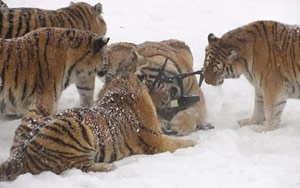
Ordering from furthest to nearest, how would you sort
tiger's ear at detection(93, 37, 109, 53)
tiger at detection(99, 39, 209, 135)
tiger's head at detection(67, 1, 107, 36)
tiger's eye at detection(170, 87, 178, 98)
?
tiger's head at detection(67, 1, 107, 36) < tiger's eye at detection(170, 87, 178, 98) < tiger at detection(99, 39, 209, 135) < tiger's ear at detection(93, 37, 109, 53)

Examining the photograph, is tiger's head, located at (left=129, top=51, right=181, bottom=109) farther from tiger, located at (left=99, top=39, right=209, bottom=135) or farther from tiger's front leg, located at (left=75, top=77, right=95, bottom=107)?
tiger's front leg, located at (left=75, top=77, right=95, bottom=107)

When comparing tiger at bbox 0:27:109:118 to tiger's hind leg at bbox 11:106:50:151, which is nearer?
tiger's hind leg at bbox 11:106:50:151

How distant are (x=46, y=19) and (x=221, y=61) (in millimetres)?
2281

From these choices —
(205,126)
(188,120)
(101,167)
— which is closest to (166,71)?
(188,120)

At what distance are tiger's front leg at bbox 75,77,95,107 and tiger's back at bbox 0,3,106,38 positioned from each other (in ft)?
3.44

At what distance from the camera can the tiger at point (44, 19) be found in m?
6.83

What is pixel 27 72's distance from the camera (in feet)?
18.2

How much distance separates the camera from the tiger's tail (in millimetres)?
4309

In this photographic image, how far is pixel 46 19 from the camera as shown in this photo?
6.96 m

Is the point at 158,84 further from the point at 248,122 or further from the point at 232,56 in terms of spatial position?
the point at 248,122

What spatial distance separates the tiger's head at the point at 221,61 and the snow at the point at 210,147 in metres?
0.59

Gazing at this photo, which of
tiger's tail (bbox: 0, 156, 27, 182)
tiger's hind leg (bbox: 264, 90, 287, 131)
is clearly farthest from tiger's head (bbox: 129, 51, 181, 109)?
tiger's tail (bbox: 0, 156, 27, 182)

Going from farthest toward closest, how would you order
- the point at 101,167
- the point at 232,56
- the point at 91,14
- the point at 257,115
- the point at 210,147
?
the point at 91,14 < the point at 257,115 < the point at 232,56 < the point at 210,147 < the point at 101,167

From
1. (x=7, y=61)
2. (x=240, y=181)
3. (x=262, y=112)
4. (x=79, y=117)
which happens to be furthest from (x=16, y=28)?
(x=240, y=181)
